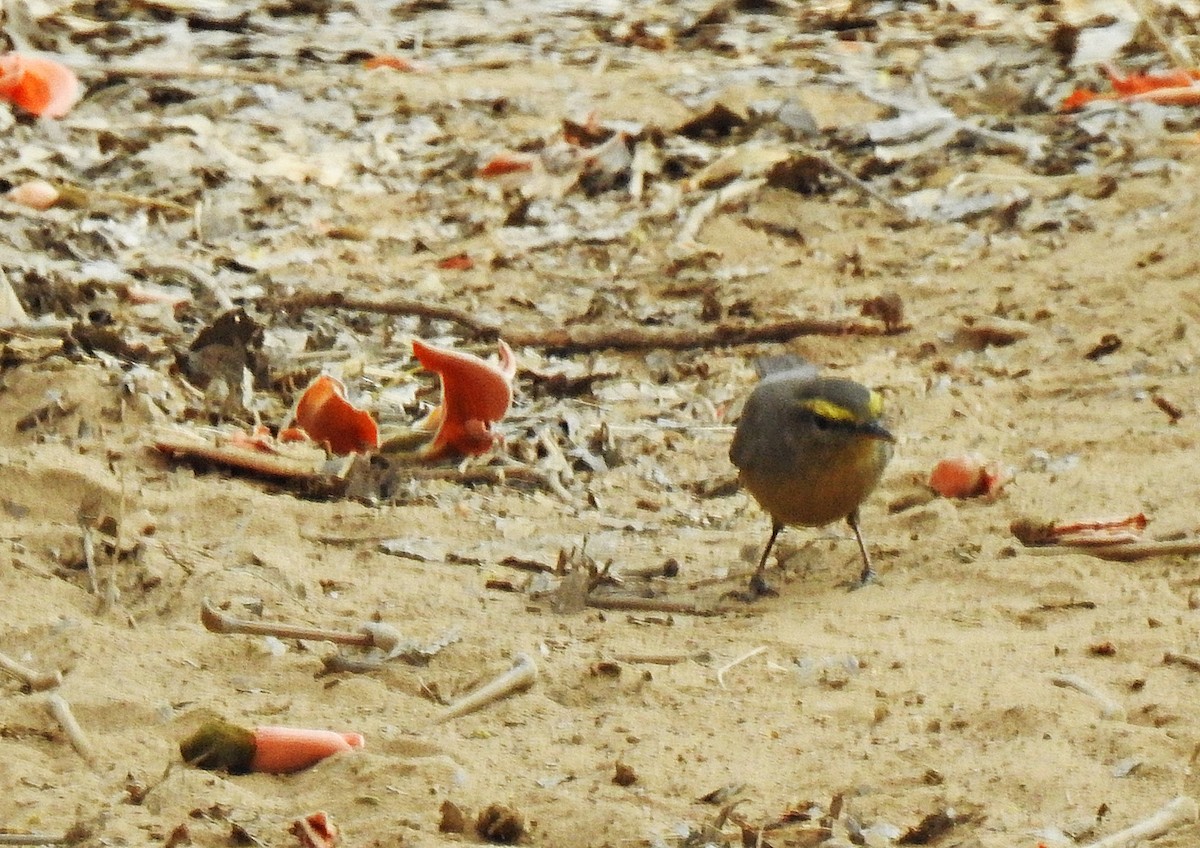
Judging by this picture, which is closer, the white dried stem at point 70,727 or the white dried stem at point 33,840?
the white dried stem at point 33,840

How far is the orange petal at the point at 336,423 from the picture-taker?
6285 millimetres

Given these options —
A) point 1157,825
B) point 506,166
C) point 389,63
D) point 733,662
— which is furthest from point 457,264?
point 1157,825

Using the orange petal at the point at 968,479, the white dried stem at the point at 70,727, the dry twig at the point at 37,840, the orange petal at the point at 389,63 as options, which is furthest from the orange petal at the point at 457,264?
the dry twig at the point at 37,840

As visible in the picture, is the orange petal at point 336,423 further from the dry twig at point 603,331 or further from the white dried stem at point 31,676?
the white dried stem at point 31,676

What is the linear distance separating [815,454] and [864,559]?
344mm

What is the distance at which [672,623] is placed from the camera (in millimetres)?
5039

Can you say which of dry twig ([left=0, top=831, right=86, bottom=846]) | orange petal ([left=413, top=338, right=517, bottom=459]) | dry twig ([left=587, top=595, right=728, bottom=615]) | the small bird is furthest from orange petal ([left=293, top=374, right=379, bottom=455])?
dry twig ([left=0, top=831, right=86, bottom=846])

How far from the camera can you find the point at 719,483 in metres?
6.50

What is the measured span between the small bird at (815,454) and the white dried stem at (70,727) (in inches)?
83.8

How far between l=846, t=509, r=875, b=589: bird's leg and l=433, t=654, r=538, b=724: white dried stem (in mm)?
1336

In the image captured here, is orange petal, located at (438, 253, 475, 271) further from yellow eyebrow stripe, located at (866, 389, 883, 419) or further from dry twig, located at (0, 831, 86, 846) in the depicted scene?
dry twig, located at (0, 831, 86, 846)

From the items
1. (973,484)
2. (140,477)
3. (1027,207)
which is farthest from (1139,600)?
(1027,207)

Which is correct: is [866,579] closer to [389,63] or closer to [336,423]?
[336,423]

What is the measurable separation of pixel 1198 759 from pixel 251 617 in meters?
2.35
